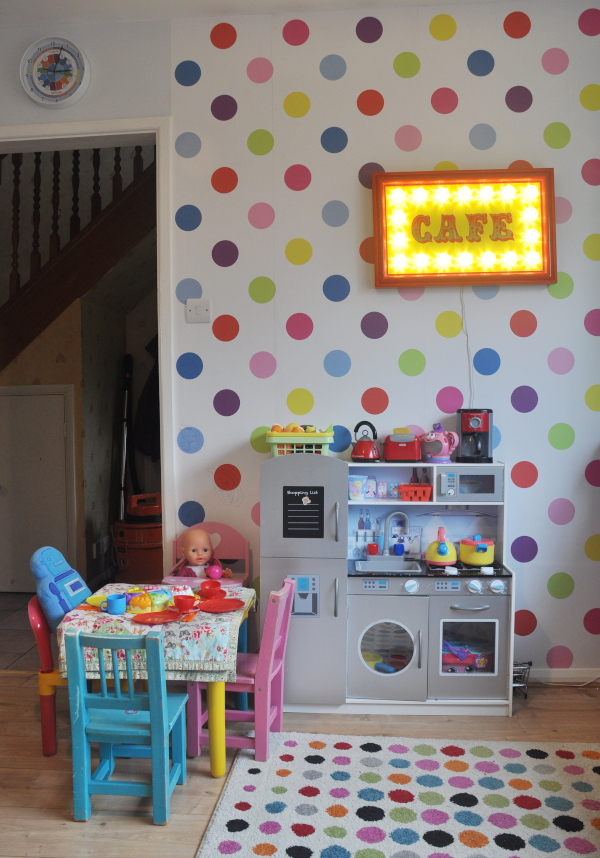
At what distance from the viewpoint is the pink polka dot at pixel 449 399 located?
3.08 metres

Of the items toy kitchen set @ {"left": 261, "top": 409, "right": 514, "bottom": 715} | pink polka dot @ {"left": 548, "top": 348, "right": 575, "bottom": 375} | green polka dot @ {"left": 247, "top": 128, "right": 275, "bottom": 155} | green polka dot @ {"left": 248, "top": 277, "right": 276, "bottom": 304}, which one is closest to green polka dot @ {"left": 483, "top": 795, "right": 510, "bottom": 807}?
→ toy kitchen set @ {"left": 261, "top": 409, "right": 514, "bottom": 715}

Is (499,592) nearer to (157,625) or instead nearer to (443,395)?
(443,395)

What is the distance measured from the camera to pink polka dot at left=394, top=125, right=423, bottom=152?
305 centimetres

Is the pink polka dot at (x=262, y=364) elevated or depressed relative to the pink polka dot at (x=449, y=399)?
elevated

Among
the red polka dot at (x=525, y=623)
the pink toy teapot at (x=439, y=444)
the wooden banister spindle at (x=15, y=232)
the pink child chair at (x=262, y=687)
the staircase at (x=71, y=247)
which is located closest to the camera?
the pink child chair at (x=262, y=687)

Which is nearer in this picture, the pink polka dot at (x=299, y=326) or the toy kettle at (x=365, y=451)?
the toy kettle at (x=365, y=451)

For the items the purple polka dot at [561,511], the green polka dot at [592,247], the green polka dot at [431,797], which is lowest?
the green polka dot at [431,797]

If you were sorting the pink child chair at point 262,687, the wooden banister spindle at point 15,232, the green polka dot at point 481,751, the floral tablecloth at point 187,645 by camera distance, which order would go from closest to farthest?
the floral tablecloth at point 187,645 → the pink child chair at point 262,687 → the green polka dot at point 481,751 → the wooden banister spindle at point 15,232

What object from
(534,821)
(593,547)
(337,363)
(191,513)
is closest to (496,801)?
(534,821)

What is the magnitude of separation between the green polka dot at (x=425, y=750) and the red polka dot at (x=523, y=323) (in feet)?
6.12

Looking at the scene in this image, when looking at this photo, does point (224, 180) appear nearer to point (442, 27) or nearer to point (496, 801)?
point (442, 27)

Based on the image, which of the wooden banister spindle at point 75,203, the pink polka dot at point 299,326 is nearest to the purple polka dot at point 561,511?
the pink polka dot at point 299,326

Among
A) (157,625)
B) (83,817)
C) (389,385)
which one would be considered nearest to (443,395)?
(389,385)

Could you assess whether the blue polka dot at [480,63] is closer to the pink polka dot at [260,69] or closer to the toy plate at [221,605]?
the pink polka dot at [260,69]
